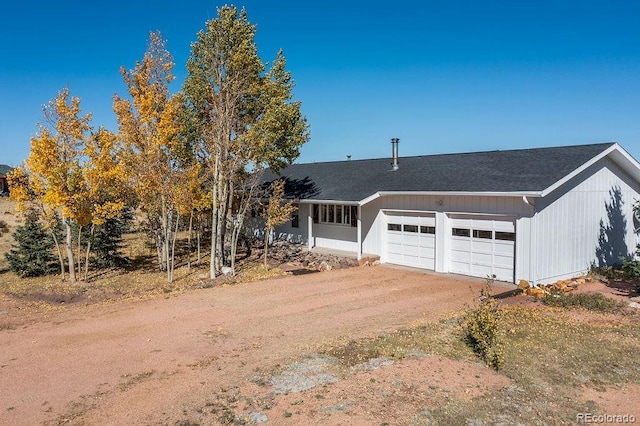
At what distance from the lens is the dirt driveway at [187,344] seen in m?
5.88

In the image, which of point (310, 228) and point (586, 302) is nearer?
point (586, 302)

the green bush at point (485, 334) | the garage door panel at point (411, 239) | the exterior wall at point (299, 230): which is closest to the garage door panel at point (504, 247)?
the garage door panel at point (411, 239)

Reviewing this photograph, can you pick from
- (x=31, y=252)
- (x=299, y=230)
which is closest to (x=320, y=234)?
(x=299, y=230)

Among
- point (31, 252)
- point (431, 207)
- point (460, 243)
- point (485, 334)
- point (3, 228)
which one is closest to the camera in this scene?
point (485, 334)

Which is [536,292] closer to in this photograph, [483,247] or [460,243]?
[483,247]

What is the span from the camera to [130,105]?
16.5 metres

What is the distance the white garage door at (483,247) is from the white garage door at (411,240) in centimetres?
88

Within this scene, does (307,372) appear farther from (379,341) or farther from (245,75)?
(245,75)

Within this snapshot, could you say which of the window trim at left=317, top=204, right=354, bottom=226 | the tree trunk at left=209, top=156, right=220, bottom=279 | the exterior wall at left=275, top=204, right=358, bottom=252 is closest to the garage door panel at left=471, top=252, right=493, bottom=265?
the exterior wall at left=275, top=204, right=358, bottom=252

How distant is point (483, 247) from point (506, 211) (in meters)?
1.48

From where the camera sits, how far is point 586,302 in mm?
11242

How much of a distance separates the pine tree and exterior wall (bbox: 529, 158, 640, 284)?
18432 mm

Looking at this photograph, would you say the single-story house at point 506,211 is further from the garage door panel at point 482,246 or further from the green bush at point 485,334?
the green bush at point 485,334

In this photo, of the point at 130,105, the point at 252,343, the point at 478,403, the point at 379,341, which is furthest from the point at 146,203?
the point at 478,403
